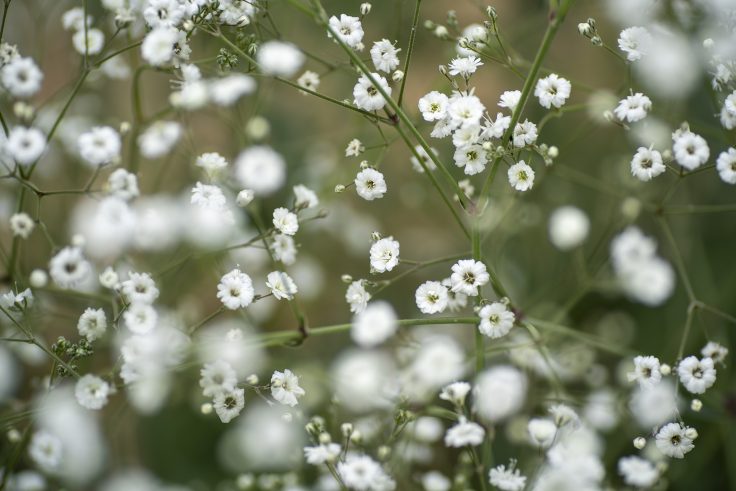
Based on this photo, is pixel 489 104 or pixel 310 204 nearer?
pixel 310 204

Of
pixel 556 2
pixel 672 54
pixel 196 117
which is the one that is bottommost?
pixel 196 117

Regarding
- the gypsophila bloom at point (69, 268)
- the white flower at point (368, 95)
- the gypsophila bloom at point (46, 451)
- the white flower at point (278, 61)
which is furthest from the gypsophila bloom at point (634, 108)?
the gypsophila bloom at point (46, 451)

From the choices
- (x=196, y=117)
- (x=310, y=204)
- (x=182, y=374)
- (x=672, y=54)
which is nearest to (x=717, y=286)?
(x=672, y=54)

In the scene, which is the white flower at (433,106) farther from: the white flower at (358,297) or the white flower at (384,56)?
the white flower at (358,297)

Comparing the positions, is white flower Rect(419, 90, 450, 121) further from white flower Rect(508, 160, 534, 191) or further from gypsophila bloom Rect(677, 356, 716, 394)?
gypsophila bloom Rect(677, 356, 716, 394)

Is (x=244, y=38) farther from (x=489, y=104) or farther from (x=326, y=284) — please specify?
(x=489, y=104)
